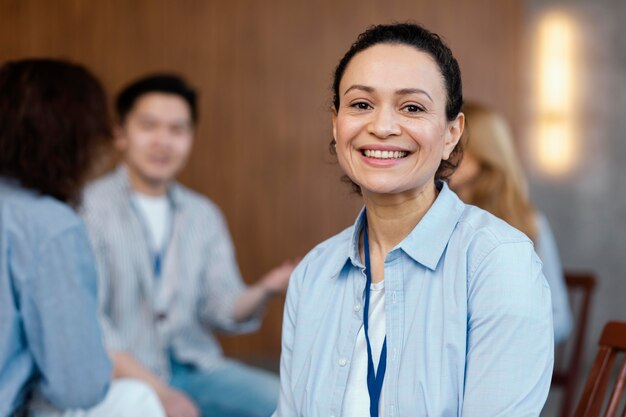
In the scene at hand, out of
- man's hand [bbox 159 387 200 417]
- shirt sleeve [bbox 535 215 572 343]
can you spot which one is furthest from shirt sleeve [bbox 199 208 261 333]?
shirt sleeve [bbox 535 215 572 343]

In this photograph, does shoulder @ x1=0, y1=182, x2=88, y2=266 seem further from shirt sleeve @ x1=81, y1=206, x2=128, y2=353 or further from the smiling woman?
shirt sleeve @ x1=81, y1=206, x2=128, y2=353

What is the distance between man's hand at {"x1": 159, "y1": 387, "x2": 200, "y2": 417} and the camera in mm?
2760

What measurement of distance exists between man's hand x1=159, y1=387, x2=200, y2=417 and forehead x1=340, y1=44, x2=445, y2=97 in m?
1.44

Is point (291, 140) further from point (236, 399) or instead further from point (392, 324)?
point (392, 324)

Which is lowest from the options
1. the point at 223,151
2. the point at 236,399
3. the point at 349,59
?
the point at 236,399

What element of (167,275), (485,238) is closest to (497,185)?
(167,275)

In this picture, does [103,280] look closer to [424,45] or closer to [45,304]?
[45,304]

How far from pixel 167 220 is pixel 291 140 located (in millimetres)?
2353

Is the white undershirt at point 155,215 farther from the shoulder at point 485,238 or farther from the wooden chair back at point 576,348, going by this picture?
the shoulder at point 485,238

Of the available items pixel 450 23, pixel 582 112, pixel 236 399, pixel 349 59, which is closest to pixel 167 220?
pixel 236 399

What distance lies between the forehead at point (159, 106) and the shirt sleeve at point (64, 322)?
1.27 m

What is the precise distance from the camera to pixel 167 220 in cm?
330

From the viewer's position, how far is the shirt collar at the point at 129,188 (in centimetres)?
324

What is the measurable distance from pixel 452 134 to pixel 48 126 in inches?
41.4
